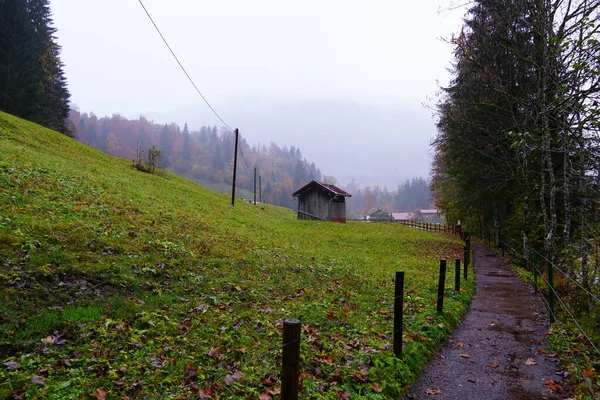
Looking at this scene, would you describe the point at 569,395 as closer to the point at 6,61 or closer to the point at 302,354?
the point at 302,354

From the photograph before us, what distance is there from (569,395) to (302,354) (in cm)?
405

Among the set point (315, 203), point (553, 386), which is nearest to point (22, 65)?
point (315, 203)

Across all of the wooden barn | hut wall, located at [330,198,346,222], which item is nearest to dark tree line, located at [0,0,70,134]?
the wooden barn

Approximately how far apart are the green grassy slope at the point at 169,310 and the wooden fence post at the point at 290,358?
3.64ft

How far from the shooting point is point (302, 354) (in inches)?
227

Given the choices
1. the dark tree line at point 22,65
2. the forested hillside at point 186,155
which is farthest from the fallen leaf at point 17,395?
→ the forested hillside at point 186,155

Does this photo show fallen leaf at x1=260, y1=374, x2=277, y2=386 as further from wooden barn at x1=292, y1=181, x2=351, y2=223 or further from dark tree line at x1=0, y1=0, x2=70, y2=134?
dark tree line at x1=0, y1=0, x2=70, y2=134

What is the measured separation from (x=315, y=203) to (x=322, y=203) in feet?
3.46

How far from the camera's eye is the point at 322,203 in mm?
44906

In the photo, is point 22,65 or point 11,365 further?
point 22,65

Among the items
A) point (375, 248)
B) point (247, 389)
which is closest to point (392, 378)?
point (247, 389)

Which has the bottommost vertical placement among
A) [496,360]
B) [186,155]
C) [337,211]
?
[496,360]

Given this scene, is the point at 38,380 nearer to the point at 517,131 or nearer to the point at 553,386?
the point at 553,386

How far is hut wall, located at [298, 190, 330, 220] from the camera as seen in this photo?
4466cm
